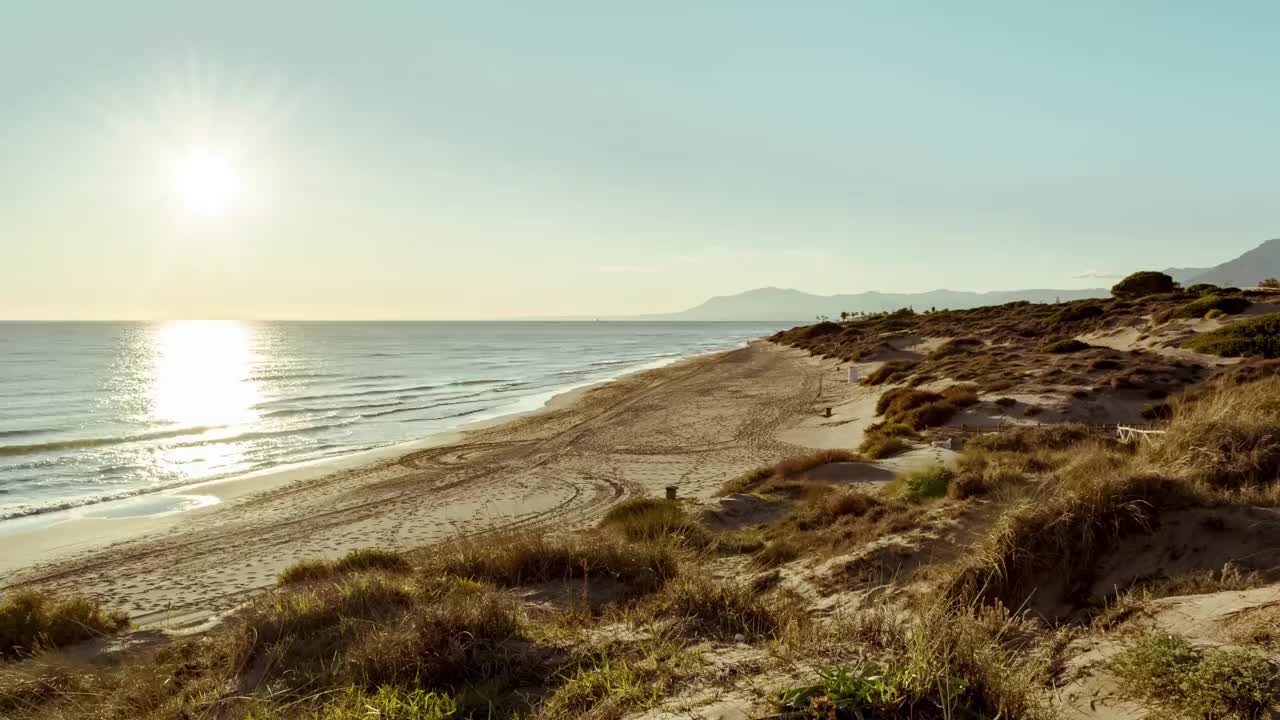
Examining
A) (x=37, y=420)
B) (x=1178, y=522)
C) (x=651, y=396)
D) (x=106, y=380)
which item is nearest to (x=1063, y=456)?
(x=1178, y=522)

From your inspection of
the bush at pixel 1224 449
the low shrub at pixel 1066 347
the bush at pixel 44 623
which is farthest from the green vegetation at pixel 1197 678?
the low shrub at pixel 1066 347

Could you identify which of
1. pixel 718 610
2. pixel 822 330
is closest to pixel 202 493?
pixel 718 610

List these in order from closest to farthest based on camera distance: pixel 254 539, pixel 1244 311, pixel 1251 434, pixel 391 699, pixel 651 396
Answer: pixel 391 699 → pixel 1251 434 → pixel 254 539 → pixel 1244 311 → pixel 651 396

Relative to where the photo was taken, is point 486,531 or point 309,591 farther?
point 486,531

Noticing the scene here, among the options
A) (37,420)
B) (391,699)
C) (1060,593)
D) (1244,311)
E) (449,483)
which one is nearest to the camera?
(391,699)

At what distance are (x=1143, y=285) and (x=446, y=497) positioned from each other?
56.6 meters

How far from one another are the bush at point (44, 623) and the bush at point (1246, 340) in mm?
30922

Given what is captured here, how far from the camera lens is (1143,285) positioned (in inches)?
2020

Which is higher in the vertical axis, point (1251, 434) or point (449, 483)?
point (1251, 434)

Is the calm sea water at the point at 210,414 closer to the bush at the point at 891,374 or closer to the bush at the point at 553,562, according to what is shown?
the bush at the point at 553,562

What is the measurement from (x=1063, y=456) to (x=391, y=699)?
393 inches

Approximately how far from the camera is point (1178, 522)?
5.96 meters

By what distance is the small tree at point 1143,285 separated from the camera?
50.9 metres

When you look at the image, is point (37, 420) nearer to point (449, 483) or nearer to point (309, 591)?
point (449, 483)
